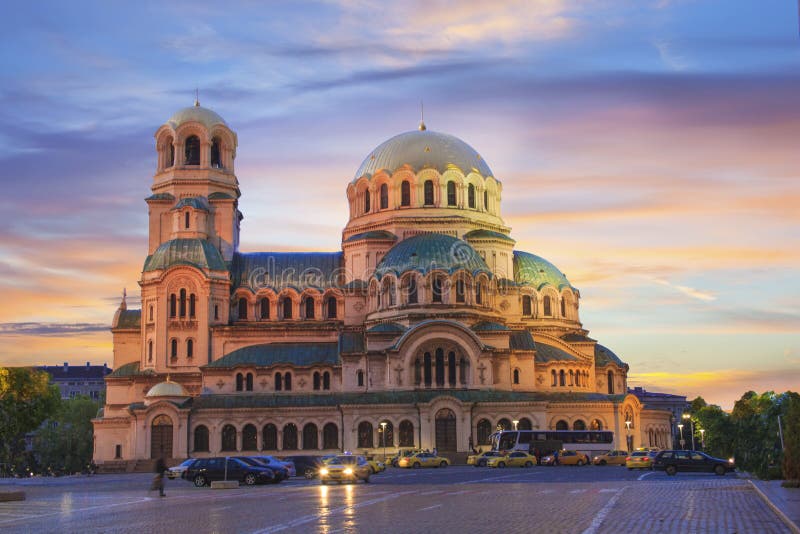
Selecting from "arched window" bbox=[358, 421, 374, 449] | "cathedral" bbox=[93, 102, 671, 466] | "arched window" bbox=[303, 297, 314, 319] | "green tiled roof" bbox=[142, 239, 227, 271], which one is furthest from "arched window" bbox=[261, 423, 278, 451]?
"green tiled roof" bbox=[142, 239, 227, 271]

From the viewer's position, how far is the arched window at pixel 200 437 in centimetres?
8112

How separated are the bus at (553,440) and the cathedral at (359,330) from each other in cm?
440

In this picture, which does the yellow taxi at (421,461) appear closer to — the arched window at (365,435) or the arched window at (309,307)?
the arched window at (365,435)

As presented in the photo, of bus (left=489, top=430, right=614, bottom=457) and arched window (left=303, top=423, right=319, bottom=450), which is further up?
arched window (left=303, top=423, right=319, bottom=450)

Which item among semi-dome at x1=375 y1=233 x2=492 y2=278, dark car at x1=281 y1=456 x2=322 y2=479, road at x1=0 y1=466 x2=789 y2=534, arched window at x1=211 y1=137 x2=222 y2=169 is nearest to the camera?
road at x1=0 y1=466 x2=789 y2=534

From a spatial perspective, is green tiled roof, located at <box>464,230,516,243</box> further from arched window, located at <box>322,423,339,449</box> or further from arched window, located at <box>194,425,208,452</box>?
arched window, located at <box>194,425,208,452</box>

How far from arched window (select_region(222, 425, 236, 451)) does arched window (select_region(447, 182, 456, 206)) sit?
27.1 m

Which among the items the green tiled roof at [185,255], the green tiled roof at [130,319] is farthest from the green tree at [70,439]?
the green tiled roof at [185,255]

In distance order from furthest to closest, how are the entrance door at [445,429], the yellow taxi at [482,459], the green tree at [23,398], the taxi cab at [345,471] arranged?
the entrance door at [445,429] < the green tree at [23,398] < the yellow taxi at [482,459] < the taxi cab at [345,471]

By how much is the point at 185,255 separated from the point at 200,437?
15428 millimetres

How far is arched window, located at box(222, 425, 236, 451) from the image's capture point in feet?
267

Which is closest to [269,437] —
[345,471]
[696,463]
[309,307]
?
[309,307]

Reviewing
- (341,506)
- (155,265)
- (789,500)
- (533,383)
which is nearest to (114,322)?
(155,265)

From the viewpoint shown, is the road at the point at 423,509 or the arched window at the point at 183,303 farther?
the arched window at the point at 183,303
